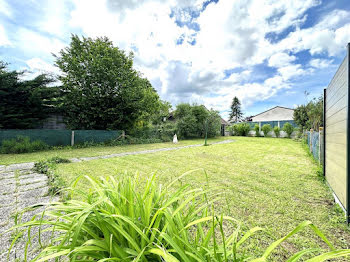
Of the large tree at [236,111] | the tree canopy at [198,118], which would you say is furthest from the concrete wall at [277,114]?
the tree canopy at [198,118]

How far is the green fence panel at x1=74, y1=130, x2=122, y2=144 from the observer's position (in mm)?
7737

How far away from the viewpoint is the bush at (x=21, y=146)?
5777mm

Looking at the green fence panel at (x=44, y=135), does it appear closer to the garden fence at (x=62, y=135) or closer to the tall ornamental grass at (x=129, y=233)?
the garden fence at (x=62, y=135)

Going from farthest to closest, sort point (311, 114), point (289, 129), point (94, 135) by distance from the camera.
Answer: point (289, 129) < point (311, 114) < point (94, 135)

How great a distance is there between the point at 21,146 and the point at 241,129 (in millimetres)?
17910

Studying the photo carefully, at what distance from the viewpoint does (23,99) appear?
682 centimetres

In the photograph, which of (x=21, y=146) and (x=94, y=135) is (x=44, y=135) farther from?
(x=94, y=135)

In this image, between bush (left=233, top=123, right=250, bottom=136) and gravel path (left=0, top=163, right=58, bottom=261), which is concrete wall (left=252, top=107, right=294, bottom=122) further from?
gravel path (left=0, top=163, right=58, bottom=261)

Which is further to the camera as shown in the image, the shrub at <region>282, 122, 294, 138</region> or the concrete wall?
the concrete wall

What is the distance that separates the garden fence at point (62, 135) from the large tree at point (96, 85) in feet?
2.39

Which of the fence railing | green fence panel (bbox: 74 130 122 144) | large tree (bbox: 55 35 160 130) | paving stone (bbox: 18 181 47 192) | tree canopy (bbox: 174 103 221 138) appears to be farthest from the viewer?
tree canopy (bbox: 174 103 221 138)

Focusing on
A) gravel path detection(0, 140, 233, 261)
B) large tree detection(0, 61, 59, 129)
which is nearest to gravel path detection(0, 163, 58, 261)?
gravel path detection(0, 140, 233, 261)

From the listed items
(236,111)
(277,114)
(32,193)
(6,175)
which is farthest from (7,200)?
(236,111)

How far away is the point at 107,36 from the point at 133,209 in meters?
11.0
